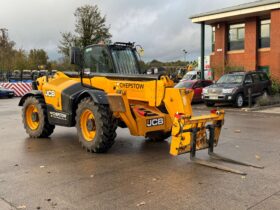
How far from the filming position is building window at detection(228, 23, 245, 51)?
33.6 m

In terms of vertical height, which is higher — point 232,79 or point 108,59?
point 108,59

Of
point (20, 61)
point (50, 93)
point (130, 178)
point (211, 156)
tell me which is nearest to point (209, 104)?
point (50, 93)

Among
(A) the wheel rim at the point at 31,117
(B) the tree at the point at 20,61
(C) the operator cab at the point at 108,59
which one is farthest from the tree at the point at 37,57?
(C) the operator cab at the point at 108,59

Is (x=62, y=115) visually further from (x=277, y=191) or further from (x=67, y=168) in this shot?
(x=277, y=191)

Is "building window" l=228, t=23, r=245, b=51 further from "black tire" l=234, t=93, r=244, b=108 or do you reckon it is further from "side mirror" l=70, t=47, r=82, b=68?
"side mirror" l=70, t=47, r=82, b=68

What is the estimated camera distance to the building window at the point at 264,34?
31.9 metres

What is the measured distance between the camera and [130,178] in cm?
658

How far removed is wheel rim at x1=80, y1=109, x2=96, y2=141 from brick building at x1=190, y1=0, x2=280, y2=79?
22.2m

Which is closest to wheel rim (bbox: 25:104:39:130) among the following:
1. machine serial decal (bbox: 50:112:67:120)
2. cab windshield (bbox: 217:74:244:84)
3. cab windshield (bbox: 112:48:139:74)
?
machine serial decal (bbox: 50:112:67:120)

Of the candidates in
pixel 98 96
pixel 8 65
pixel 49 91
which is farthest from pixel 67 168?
pixel 8 65

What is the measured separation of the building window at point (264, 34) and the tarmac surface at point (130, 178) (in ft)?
77.6

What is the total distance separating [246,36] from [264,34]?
1407 mm

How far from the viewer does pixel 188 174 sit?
6.78 meters

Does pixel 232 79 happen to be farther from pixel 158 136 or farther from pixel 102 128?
pixel 102 128
